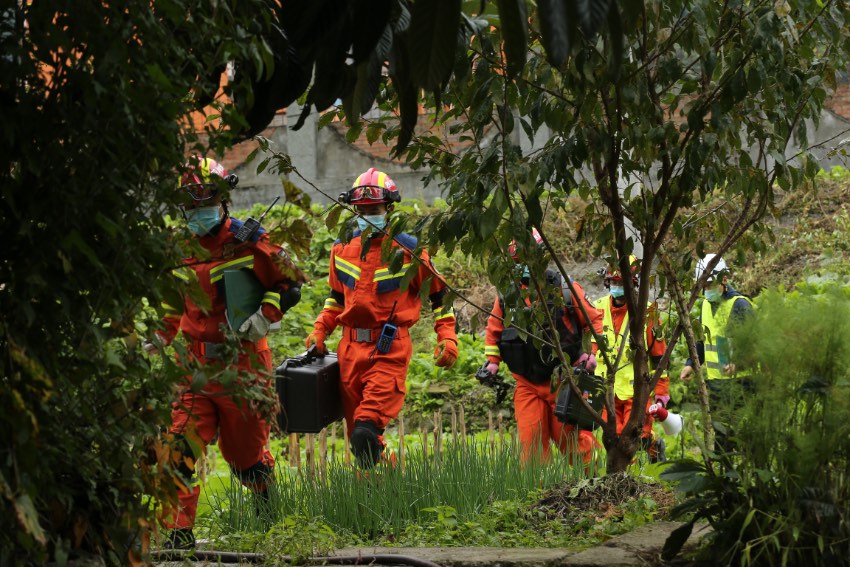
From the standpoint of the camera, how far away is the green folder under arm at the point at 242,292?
686 centimetres

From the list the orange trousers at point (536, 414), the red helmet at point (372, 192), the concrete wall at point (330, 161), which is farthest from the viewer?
the concrete wall at point (330, 161)

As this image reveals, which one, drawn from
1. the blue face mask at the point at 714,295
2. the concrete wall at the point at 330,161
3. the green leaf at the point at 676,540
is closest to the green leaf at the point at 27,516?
the green leaf at the point at 676,540

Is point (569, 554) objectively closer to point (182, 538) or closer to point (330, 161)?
point (182, 538)

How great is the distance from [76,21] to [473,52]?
2.52 metres

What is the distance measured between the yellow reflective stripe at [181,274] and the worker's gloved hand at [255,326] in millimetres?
3708

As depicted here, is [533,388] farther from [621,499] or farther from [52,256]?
[52,256]

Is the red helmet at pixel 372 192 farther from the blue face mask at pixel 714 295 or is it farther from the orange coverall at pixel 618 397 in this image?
the blue face mask at pixel 714 295

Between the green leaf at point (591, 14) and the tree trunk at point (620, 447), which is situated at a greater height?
the green leaf at point (591, 14)

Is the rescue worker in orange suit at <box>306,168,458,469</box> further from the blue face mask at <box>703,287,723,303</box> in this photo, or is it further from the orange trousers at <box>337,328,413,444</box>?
the blue face mask at <box>703,287,723,303</box>

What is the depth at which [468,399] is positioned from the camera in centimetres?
1219

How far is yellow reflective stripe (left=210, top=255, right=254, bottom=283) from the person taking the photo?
22.9 ft

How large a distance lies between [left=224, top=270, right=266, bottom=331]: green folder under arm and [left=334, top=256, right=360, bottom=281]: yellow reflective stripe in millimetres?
920

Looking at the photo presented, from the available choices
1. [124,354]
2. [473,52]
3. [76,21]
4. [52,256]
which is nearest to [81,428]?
[124,354]

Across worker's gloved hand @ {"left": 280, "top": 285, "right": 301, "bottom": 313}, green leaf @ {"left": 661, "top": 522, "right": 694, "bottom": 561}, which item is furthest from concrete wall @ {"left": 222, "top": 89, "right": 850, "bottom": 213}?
green leaf @ {"left": 661, "top": 522, "right": 694, "bottom": 561}
